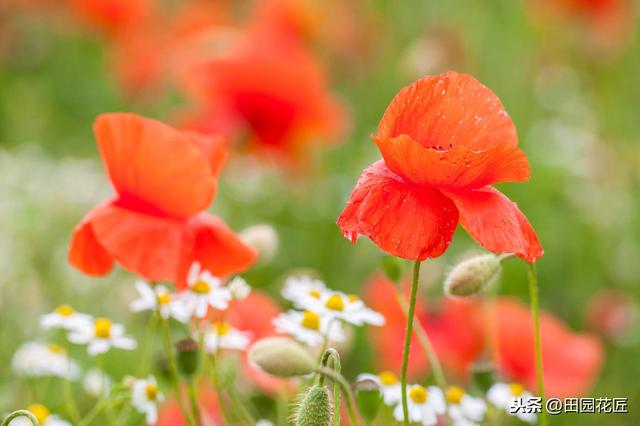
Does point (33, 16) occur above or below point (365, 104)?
above

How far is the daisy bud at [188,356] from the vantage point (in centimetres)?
94

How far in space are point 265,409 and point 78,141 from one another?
90.8 inches

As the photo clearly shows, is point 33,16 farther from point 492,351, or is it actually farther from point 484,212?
point 484,212

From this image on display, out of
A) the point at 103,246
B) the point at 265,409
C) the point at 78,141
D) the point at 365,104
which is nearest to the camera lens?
the point at 103,246

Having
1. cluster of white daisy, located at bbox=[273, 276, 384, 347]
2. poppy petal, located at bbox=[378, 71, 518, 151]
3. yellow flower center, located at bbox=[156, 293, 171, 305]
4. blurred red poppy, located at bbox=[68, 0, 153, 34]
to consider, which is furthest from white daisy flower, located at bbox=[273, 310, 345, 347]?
blurred red poppy, located at bbox=[68, 0, 153, 34]

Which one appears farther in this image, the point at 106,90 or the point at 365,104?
the point at 106,90

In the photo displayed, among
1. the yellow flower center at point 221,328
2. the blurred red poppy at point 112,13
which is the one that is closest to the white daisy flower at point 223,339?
the yellow flower center at point 221,328

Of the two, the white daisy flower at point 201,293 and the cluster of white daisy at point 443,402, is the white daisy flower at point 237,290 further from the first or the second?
the cluster of white daisy at point 443,402

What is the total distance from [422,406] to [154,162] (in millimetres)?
335

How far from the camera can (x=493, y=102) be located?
0.84 meters

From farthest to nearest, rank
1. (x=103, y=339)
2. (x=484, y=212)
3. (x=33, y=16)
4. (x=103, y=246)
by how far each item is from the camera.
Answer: (x=33, y=16) → (x=103, y=339) → (x=103, y=246) → (x=484, y=212)

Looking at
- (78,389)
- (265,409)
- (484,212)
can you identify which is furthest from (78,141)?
(484,212)

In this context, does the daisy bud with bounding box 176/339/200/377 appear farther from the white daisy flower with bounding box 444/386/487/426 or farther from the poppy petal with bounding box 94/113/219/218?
the white daisy flower with bounding box 444/386/487/426

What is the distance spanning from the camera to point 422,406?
96 centimetres
